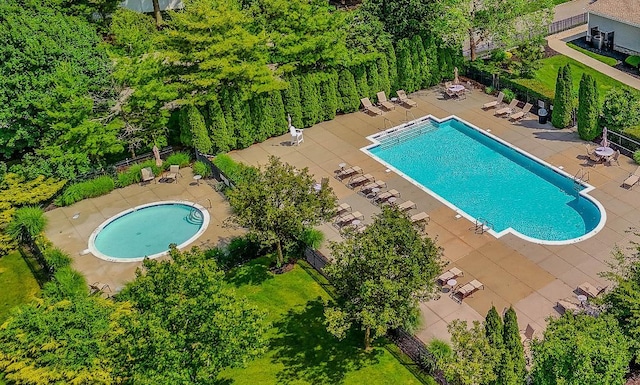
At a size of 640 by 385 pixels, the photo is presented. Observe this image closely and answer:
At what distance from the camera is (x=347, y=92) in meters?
42.7

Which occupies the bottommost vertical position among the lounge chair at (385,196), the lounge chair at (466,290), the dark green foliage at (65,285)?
the lounge chair at (466,290)

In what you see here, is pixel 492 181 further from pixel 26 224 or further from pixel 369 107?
pixel 26 224

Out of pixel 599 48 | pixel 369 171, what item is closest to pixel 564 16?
pixel 599 48

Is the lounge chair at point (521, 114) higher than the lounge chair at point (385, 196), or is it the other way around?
the lounge chair at point (521, 114)

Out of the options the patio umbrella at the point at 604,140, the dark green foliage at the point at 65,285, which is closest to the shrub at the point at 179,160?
the dark green foliage at the point at 65,285

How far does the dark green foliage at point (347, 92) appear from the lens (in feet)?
139

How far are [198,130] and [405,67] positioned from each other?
14341 mm

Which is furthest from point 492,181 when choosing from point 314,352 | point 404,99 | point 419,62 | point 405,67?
point 314,352

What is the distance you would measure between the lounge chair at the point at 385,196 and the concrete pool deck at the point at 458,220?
526 millimetres

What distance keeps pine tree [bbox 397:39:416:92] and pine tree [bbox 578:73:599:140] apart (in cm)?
1107

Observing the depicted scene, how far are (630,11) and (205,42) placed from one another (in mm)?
30015

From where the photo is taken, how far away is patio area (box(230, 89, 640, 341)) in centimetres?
2786

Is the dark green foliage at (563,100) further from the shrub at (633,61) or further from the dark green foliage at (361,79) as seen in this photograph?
the dark green foliage at (361,79)

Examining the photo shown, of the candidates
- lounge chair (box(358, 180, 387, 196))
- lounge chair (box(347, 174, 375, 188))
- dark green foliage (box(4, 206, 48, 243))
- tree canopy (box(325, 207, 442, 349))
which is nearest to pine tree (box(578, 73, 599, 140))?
lounge chair (box(358, 180, 387, 196))
